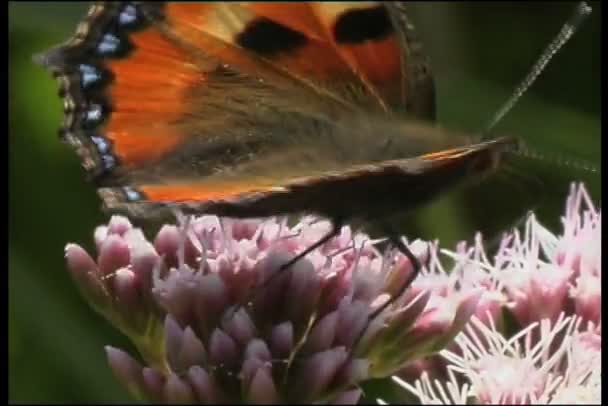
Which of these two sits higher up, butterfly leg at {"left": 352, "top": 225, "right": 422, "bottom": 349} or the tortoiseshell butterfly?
the tortoiseshell butterfly

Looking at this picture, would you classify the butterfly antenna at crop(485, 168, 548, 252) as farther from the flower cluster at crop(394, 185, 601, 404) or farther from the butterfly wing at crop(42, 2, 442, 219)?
the butterfly wing at crop(42, 2, 442, 219)

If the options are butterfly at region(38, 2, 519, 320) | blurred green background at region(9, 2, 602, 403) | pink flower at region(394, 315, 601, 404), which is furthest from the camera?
blurred green background at region(9, 2, 602, 403)

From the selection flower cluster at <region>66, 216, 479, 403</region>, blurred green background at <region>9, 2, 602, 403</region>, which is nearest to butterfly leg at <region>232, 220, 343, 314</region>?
flower cluster at <region>66, 216, 479, 403</region>

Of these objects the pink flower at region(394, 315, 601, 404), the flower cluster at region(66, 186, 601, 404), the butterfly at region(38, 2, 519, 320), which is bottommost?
the pink flower at region(394, 315, 601, 404)

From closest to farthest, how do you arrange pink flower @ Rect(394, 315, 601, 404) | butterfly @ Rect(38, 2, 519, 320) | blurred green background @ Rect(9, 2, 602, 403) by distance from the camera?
butterfly @ Rect(38, 2, 519, 320), pink flower @ Rect(394, 315, 601, 404), blurred green background @ Rect(9, 2, 602, 403)

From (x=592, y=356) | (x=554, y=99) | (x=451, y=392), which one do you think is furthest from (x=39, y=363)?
(x=554, y=99)

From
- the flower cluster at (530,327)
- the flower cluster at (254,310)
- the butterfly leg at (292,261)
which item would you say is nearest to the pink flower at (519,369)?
the flower cluster at (530,327)

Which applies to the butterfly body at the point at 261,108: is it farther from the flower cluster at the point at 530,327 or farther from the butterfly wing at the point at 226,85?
the flower cluster at the point at 530,327

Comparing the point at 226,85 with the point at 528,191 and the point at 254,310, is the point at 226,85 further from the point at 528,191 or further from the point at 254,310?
the point at 528,191
